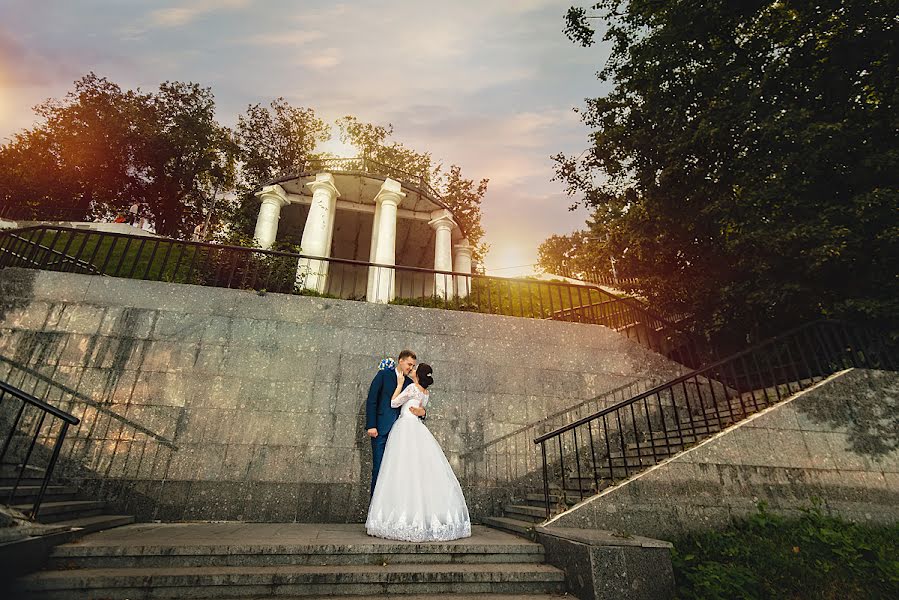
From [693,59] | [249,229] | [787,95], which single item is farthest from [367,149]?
[787,95]

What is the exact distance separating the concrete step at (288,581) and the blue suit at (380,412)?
5.50 ft

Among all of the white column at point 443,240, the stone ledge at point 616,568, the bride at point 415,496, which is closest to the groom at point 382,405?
the bride at point 415,496

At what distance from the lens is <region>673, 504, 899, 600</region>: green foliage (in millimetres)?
4129

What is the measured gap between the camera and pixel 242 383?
23.5 feet

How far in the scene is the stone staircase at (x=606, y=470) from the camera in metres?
5.75

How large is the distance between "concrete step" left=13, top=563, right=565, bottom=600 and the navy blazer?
1.89 m

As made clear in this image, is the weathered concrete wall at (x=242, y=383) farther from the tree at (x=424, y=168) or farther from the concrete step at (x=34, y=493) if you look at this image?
the tree at (x=424, y=168)

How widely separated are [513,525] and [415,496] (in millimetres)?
1773

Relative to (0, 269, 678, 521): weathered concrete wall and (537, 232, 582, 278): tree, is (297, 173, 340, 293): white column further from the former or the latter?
(537, 232, 582, 278): tree

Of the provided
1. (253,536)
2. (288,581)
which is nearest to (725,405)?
(288,581)

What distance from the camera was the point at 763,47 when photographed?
28.3 feet

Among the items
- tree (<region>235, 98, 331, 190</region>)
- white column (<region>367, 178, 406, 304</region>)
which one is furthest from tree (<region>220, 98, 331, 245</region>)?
white column (<region>367, 178, 406, 304</region>)

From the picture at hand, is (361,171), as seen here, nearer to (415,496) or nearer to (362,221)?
(362,221)

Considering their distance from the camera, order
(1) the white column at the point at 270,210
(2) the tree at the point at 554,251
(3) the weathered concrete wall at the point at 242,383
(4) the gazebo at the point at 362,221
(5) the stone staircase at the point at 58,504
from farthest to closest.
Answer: (2) the tree at the point at 554,251
(1) the white column at the point at 270,210
(4) the gazebo at the point at 362,221
(3) the weathered concrete wall at the point at 242,383
(5) the stone staircase at the point at 58,504
